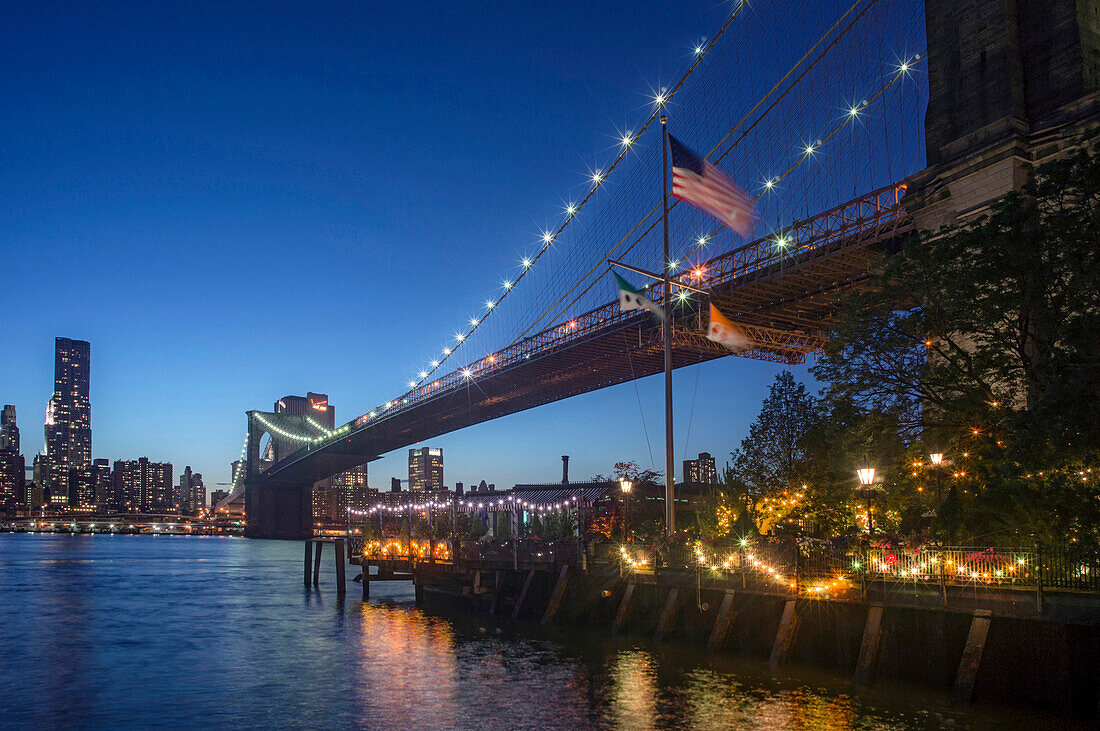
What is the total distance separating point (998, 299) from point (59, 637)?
33719 mm

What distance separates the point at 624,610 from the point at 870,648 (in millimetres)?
8824

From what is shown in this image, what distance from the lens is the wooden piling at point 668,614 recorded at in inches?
944

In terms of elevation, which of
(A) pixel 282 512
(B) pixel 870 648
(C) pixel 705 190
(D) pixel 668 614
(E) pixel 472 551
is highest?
(C) pixel 705 190

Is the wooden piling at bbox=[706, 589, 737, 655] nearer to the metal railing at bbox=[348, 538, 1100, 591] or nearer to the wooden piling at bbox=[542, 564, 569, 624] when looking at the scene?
the metal railing at bbox=[348, 538, 1100, 591]

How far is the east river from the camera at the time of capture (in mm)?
17969

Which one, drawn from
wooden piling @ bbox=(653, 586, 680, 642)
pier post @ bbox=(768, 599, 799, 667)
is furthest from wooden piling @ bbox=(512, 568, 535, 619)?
pier post @ bbox=(768, 599, 799, 667)

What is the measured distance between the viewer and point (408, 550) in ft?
127

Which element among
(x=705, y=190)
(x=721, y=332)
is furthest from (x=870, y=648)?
(x=705, y=190)

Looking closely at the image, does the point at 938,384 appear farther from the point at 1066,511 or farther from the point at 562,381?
the point at 562,381

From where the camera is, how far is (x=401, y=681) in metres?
22.9

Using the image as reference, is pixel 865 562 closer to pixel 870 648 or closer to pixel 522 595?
pixel 870 648

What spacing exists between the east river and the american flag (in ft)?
38.3

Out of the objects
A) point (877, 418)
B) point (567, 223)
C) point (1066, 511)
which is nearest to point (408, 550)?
point (877, 418)

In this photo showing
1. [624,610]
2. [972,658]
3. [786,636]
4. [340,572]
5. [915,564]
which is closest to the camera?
[972,658]
